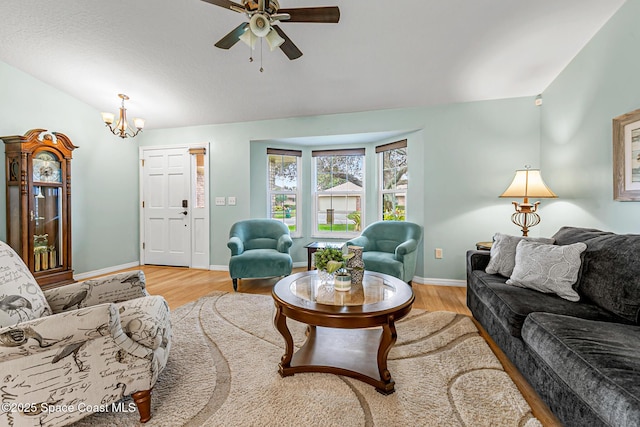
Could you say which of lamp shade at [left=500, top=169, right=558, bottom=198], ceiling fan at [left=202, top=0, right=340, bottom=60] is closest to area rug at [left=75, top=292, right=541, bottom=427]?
lamp shade at [left=500, top=169, right=558, bottom=198]

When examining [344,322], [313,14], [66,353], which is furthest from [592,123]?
[66,353]

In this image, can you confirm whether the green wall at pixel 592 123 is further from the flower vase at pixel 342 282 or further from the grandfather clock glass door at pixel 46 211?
the grandfather clock glass door at pixel 46 211

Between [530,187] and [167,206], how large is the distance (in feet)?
16.6

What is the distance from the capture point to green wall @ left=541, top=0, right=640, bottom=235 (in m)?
2.05

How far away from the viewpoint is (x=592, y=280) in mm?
1782

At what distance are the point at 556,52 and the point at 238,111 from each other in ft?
12.1

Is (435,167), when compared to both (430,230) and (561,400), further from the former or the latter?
(561,400)

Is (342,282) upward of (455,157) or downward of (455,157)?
downward

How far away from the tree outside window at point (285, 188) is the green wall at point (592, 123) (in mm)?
3347

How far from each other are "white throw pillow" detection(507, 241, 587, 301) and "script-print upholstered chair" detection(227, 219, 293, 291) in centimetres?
235

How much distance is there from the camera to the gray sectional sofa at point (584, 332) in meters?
1.05

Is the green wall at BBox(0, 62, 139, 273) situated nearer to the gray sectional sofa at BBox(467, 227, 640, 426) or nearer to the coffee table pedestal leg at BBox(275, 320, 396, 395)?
the coffee table pedestal leg at BBox(275, 320, 396, 395)

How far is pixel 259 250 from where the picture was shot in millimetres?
3842

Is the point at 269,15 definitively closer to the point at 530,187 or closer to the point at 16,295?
A: the point at 16,295
